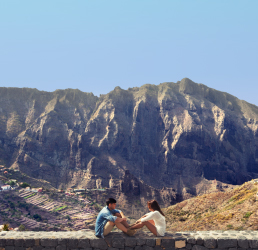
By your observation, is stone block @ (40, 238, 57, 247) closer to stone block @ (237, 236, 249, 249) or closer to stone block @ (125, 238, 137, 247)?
stone block @ (125, 238, 137, 247)

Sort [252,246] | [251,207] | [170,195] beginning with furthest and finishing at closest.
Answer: [170,195]
[251,207]
[252,246]

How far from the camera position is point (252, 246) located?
14359mm

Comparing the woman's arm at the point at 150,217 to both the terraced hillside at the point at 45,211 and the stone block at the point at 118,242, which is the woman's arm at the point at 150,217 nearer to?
the stone block at the point at 118,242

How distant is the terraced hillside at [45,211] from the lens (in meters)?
120

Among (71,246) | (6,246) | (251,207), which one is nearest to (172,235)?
(71,246)

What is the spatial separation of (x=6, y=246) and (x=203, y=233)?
9.33 metres

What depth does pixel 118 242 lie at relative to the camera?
14586 millimetres

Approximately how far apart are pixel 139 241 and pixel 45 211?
13139cm

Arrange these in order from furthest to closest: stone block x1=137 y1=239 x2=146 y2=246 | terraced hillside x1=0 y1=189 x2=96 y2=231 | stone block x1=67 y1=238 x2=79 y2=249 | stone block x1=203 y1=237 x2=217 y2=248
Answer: terraced hillside x1=0 y1=189 x2=96 y2=231
stone block x1=67 y1=238 x2=79 y2=249
stone block x1=137 y1=239 x2=146 y2=246
stone block x1=203 y1=237 x2=217 y2=248

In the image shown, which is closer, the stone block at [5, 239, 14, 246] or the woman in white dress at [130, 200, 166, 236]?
the woman in white dress at [130, 200, 166, 236]

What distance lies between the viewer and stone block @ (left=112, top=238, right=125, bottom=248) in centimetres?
1459

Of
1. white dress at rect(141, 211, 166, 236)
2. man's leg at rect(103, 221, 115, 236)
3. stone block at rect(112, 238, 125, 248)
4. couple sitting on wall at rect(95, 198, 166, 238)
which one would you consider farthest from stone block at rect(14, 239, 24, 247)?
white dress at rect(141, 211, 166, 236)

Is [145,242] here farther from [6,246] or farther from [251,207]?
[251,207]

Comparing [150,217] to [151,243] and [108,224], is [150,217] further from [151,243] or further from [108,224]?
[108,224]
